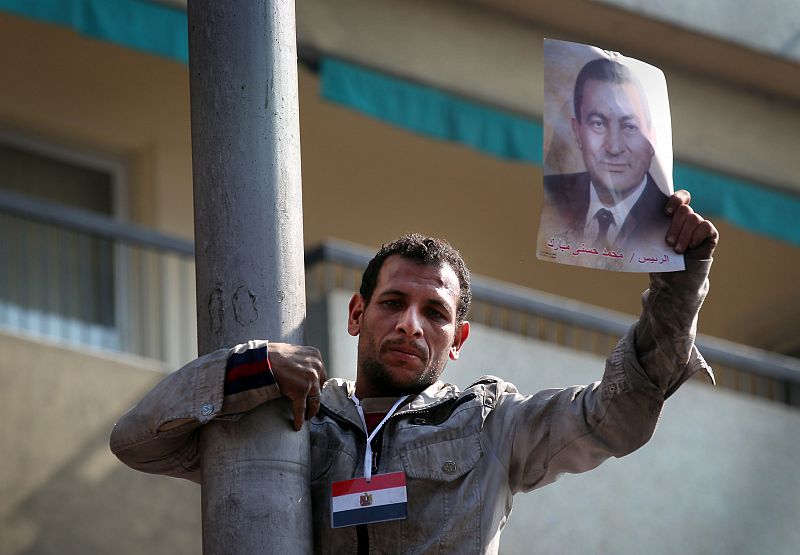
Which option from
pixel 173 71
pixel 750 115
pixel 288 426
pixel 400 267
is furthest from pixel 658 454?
pixel 288 426

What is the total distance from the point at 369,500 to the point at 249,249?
2.53 feet

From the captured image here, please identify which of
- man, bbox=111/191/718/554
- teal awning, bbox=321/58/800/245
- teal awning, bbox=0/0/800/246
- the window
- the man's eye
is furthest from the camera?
teal awning, bbox=321/58/800/245

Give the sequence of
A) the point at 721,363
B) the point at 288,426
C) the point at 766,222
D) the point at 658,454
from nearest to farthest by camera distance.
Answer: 1. the point at 288,426
2. the point at 658,454
3. the point at 721,363
4. the point at 766,222

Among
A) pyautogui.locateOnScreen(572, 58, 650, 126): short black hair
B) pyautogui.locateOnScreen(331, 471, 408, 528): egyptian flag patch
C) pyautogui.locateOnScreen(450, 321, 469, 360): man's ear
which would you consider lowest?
pyautogui.locateOnScreen(331, 471, 408, 528): egyptian flag patch

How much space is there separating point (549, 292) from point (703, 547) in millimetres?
3562

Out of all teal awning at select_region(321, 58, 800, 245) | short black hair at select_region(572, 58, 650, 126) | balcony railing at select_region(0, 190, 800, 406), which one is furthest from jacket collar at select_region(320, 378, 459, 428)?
teal awning at select_region(321, 58, 800, 245)

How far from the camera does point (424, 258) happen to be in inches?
198

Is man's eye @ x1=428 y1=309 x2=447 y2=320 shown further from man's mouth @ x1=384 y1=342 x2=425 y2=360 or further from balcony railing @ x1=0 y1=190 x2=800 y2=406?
balcony railing @ x1=0 y1=190 x2=800 y2=406

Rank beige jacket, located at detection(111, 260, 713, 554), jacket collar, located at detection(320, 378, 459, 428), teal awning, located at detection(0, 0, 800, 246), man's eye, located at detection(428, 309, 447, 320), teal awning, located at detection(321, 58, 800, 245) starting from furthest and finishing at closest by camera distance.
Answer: teal awning, located at detection(321, 58, 800, 245)
teal awning, located at detection(0, 0, 800, 246)
man's eye, located at detection(428, 309, 447, 320)
jacket collar, located at detection(320, 378, 459, 428)
beige jacket, located at detection(111, 260, 713, 554)

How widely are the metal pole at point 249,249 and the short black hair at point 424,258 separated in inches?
28.0

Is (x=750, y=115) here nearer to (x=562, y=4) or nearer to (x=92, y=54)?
(x=562, y=4)

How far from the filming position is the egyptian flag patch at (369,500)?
4562mm

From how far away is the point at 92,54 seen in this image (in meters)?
13.3

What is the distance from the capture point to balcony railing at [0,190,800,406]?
11.7 meters
